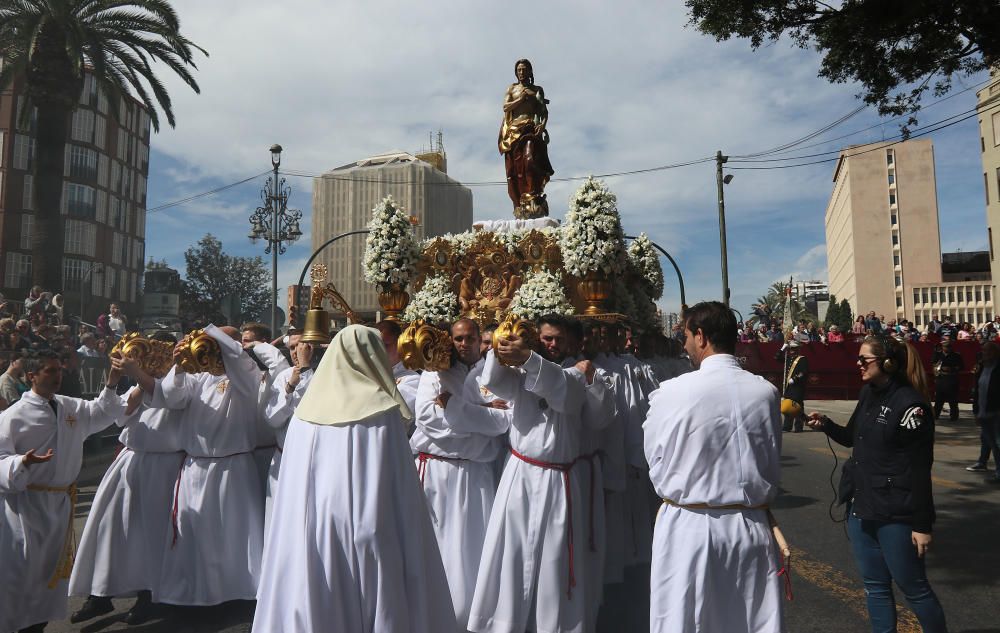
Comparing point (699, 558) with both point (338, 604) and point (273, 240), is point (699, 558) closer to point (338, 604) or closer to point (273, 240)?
point (338, 604)

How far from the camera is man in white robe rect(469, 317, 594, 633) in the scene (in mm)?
4102

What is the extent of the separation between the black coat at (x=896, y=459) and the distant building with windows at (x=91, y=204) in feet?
116

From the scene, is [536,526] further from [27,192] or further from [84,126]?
[84,126]

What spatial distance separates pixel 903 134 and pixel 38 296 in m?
16.4

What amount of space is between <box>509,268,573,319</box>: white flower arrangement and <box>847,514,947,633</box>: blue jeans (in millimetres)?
3420

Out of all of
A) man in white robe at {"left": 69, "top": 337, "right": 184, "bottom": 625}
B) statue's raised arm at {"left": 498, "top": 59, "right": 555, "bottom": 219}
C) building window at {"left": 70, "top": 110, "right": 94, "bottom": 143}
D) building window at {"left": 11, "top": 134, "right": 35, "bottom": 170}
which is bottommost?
man in white robe at {"left": 69, "top": 337, "right": 184, "bottom": 625}

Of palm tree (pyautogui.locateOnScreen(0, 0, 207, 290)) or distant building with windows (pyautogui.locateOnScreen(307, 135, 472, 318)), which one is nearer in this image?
palm tree (pyautogui.locateOnScreen(0, 0, 207, 290))

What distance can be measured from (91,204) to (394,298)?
39.3 m

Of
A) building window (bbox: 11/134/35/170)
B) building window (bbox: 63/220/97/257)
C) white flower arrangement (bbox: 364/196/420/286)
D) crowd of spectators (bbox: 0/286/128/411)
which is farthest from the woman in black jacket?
building window (bbox: 63/220/97/257)

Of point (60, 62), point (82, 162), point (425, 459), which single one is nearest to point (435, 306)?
point (425, 459)

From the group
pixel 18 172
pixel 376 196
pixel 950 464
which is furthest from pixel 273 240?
pixel 376 196

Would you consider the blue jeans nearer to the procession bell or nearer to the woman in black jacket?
the woman in black jacket

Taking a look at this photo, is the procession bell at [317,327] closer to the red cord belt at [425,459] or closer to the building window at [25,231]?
the red cord belt at [425,459]

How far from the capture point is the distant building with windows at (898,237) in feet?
262
